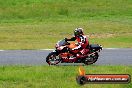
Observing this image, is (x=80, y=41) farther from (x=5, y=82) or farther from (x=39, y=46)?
(x=39, y=46)

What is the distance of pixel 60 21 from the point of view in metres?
37.4

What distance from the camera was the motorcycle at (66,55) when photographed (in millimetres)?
16984

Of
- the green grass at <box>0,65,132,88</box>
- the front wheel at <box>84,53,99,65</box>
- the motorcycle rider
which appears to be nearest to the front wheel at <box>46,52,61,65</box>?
the motorcycle rider

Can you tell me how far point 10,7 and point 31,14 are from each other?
3776 millimetres

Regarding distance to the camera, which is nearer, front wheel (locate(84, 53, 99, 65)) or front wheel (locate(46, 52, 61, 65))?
front wheel (locate(46, 52, 61, 65))

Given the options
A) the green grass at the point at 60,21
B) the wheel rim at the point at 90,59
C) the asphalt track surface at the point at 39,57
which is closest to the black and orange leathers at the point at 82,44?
the wheel rim at the point at 90,59

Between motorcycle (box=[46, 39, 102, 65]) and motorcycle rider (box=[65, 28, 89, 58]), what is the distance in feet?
0.40

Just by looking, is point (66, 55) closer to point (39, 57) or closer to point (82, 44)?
point (82, 44)

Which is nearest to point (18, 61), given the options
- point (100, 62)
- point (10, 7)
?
point (100, 62)

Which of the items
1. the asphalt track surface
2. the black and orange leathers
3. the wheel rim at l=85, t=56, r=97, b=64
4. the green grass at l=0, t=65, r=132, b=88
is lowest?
the asphalt track surface

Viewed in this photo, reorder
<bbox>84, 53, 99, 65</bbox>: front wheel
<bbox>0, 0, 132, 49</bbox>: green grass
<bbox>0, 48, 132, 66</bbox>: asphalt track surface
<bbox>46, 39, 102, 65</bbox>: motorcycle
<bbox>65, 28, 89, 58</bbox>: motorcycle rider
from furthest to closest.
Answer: <bbox>0, 0, 132, 49</bbox>: green grass < <bbox>0, 48, 132, 66</bbox>: asphalt track surface < <bbox>84, 53, 99, 65</bbox>: front wheel < <bbox>46, 39, 102, 65</bbox>: motorcycle < <bbox>65, 28, 89, 58</bbox>: motorcycle rider

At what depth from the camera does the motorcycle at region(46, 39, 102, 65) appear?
16984mm

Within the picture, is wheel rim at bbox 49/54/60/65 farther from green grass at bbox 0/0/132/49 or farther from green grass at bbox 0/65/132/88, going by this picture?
green grass at bbox 0/0/132/49

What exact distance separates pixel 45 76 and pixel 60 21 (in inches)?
939
